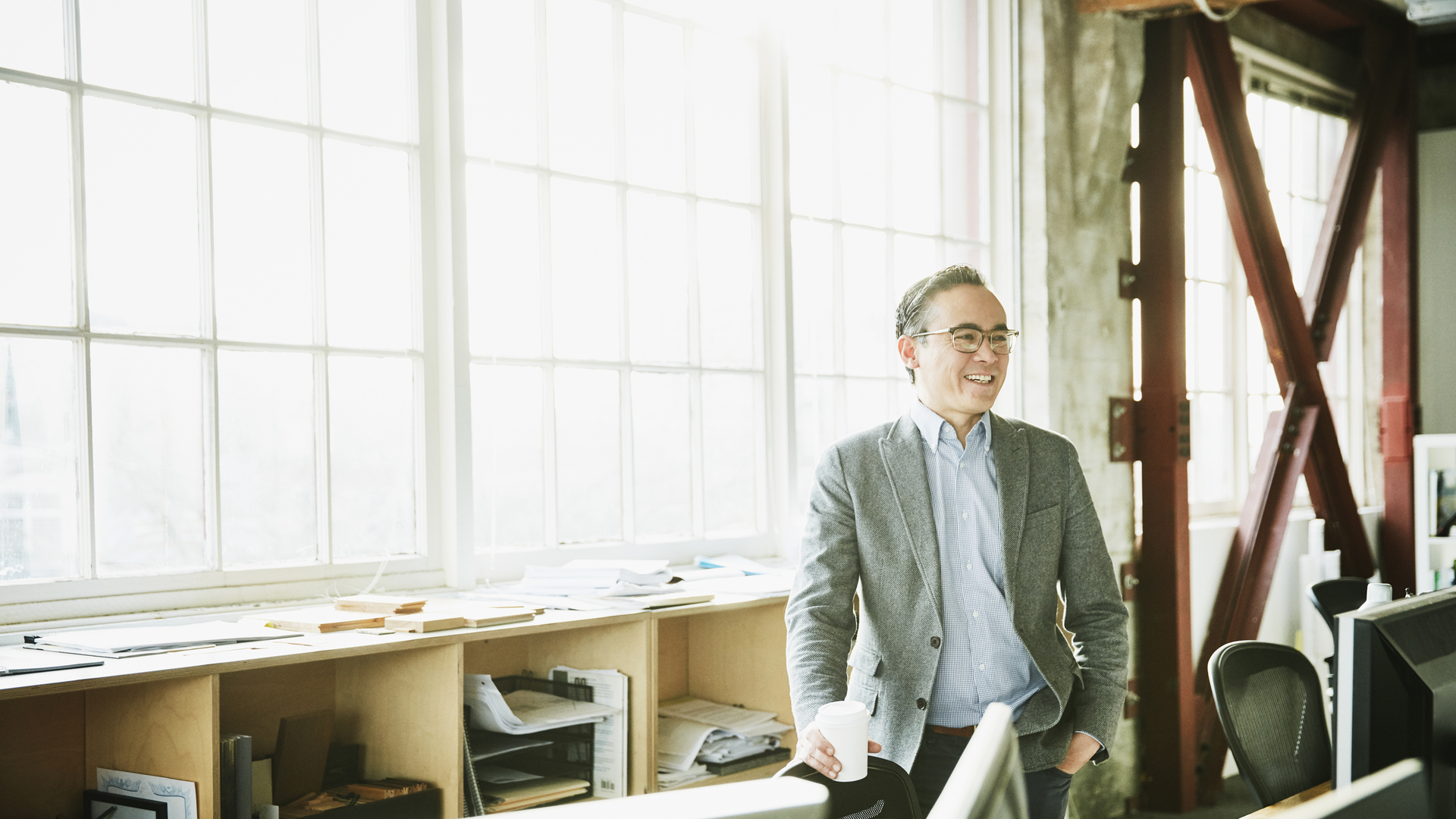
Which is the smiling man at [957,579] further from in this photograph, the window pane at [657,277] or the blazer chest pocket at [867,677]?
the window pane at [657,277]

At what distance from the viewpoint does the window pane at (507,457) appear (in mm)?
3137

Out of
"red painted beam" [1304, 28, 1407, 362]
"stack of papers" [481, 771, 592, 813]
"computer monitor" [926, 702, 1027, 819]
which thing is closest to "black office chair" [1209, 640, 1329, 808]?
"stack of papers" [481, 771, 592, 813]

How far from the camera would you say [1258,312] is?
208 inches

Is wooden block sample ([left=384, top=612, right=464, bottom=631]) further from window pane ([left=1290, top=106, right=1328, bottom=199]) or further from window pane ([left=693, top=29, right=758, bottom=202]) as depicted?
window pane ([left=1290, top=106, right=1328, bottom=199])

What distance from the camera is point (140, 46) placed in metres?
2.59

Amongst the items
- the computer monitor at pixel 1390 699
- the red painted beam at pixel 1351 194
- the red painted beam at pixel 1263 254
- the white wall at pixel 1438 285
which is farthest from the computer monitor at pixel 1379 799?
the white wall at pixel 1438 285

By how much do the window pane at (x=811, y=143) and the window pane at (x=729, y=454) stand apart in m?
0.70

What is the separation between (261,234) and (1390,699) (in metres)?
2.50

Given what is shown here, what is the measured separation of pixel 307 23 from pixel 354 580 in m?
1.41

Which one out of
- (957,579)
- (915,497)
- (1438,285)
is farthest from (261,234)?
(1438,285)

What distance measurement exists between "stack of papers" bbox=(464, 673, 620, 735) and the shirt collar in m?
1.07

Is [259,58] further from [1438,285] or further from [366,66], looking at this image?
[1438,285]

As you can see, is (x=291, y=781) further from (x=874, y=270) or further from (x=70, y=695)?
(x=874, y=270)

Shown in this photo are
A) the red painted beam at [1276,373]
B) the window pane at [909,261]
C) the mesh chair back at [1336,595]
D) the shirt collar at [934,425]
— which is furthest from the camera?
the red painted beam at [1276,373]
